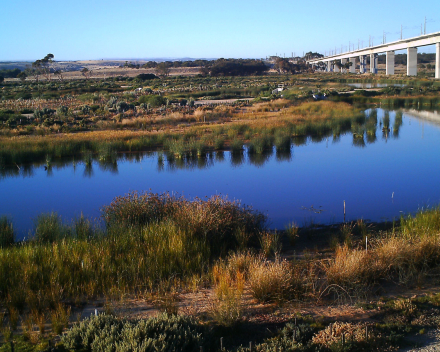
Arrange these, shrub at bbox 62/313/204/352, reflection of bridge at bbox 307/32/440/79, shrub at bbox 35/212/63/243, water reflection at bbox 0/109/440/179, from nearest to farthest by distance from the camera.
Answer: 1. shrub at bbox 62/313/204/352
2. shrub at bbox 35/212/63/243
3. water reflection at bbox 0/109/440/179
4. reflection of bridge at bbox 307/32/440/79

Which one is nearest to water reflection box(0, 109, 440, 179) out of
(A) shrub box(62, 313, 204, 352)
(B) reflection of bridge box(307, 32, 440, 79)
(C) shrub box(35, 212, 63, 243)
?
(C) shrub box(35, 212, 63, 243)

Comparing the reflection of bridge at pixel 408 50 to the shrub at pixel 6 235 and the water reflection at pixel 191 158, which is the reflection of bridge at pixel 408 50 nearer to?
the water reflection at pixel 191 158

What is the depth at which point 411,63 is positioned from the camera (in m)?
73.9

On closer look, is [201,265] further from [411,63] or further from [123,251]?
[411,63]

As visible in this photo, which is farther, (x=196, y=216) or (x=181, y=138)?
(x=181, y=138)

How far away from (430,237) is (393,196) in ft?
19.1

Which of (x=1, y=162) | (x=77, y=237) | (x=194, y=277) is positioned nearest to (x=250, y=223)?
(x=194, y=277)

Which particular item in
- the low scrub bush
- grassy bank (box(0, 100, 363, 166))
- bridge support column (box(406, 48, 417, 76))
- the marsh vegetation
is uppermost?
bridge support column (box(406, 48, 417, 76))

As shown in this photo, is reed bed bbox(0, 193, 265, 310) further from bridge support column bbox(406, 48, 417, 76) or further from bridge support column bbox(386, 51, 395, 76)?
bridge support column bbox(386, 51, 395, 76)

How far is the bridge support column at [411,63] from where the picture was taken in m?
73.1

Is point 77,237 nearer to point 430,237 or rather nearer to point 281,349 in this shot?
point 281,349

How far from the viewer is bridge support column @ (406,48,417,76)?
7306 cm

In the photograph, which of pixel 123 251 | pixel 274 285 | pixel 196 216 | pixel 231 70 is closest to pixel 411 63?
pixel 231 70

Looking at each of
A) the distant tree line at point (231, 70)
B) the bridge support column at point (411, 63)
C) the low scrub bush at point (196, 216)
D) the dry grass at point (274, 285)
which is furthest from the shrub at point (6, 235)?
the distant tree line at point (231, 70)
